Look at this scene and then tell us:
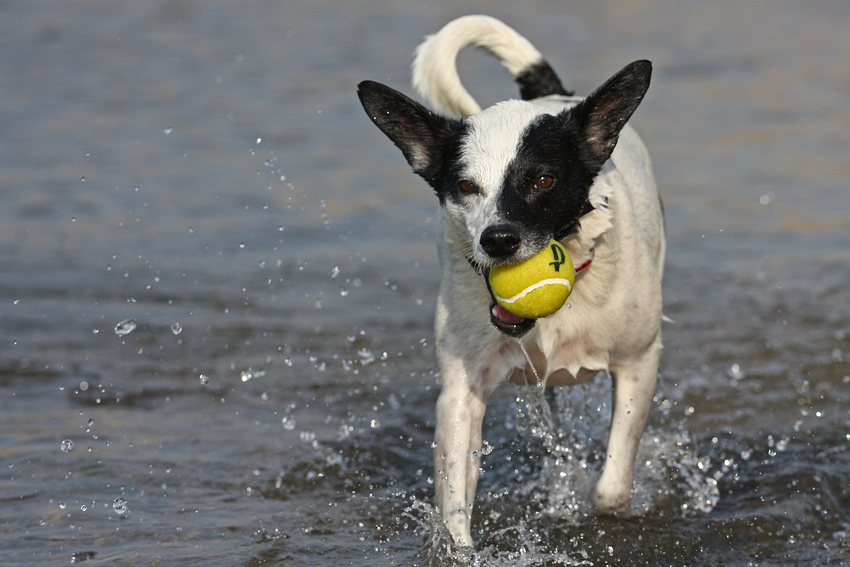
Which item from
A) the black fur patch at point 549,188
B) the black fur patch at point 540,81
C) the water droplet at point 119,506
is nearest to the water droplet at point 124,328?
the water droplet at point 119,506

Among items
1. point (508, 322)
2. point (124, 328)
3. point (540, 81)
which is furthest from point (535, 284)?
point (124, 328)

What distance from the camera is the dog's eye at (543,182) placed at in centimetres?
355

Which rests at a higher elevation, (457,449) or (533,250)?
(533,250)

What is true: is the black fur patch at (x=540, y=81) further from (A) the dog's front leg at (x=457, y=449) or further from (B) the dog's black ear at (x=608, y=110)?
(A) the dog's front leg at (x=457, y=449)

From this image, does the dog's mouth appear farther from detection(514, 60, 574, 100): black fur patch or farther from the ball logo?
detection(514, 60, 574, 100): black fur patch

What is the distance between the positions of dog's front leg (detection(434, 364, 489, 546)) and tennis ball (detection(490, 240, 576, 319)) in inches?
21.7

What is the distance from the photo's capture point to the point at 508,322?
3.57 meters

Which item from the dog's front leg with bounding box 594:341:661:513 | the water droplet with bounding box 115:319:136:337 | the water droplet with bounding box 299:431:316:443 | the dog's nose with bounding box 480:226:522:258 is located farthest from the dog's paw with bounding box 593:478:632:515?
the water droplet with bounding box 115:319:136:337

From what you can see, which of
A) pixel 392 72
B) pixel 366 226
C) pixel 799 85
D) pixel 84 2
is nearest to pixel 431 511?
pixel 366 226

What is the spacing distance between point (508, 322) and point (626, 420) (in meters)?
0.84

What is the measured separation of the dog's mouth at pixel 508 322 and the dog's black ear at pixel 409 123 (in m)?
0.59

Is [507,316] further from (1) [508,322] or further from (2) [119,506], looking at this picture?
(2) [119,506]

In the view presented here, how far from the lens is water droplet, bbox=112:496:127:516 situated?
14.4ft

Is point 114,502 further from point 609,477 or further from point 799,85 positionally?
point 799,85
